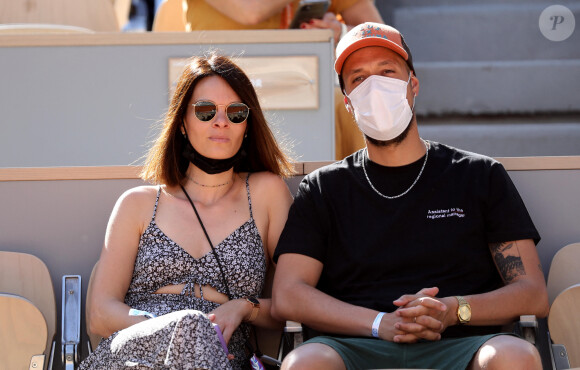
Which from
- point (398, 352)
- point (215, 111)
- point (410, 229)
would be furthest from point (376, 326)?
point (215, 111)

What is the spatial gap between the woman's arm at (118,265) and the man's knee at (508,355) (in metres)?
1.21

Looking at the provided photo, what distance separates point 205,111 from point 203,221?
0.43 m

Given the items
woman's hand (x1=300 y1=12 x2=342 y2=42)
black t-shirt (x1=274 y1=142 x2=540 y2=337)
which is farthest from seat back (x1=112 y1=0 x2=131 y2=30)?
black t-shirt (x1=274 y1=142 x2=540 y2=337)

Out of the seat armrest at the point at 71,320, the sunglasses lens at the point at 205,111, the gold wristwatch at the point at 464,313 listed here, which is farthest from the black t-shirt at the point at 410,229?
the seat armrest at the point at 71,320

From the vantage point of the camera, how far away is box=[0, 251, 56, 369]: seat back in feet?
11.8

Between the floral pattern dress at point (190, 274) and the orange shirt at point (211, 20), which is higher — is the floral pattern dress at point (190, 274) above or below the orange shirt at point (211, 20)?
below

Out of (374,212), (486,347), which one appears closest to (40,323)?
(374,212)

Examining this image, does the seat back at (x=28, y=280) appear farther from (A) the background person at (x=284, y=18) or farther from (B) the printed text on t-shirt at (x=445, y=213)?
(A) the background person at (x=284, y=18)

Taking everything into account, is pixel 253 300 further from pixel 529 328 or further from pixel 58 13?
pixel 58 13

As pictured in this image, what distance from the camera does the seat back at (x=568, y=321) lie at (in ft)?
10.7

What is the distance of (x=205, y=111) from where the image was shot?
3500 mm

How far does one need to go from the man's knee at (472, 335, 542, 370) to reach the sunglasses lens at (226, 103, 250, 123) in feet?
4.29

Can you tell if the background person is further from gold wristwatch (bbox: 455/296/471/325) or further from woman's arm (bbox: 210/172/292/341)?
gold wristwatch (bbox: 455/296/471/325)

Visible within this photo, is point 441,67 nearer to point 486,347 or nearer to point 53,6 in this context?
point 53,6
